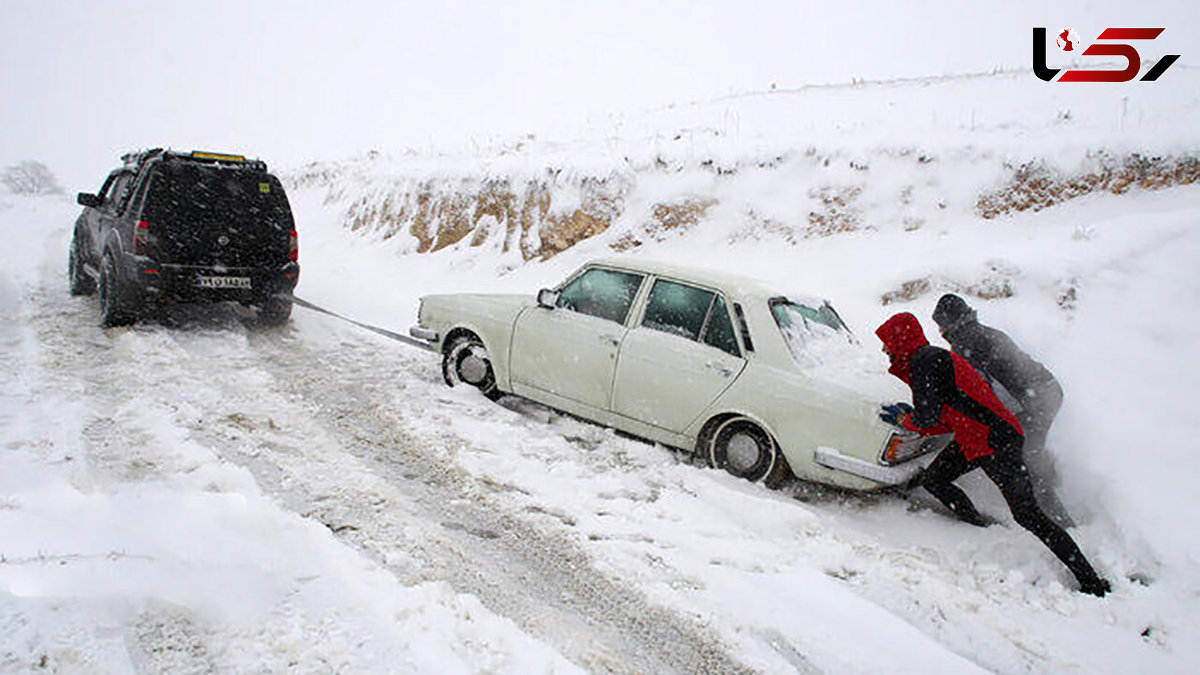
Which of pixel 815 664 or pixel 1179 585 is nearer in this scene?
pixel 815 664

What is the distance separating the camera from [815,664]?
2816 mm

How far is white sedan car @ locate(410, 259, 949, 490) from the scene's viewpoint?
419cm

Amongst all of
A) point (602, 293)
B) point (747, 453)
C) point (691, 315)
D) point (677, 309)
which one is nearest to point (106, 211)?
point (602, 293)

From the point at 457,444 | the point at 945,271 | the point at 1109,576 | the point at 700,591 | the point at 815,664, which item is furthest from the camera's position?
the point at 945,271

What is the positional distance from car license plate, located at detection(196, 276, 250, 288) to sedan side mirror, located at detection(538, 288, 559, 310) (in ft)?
13.9

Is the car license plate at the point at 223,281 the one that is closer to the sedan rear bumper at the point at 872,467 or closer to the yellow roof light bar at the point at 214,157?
the yellow roof light bar at the point at 214,157

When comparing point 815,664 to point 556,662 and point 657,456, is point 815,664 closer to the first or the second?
point 556,662

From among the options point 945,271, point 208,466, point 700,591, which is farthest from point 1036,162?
point 208,466

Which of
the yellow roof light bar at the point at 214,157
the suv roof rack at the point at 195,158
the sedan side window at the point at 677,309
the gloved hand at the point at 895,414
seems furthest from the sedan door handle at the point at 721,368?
the yellow roof light bar at the point at 214,157

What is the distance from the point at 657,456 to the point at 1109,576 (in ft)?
9.19

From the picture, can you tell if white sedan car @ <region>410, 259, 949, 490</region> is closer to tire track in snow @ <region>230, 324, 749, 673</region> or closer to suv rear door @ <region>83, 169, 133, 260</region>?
tire track in snow @ <region>230, 324, 749, 673</region>

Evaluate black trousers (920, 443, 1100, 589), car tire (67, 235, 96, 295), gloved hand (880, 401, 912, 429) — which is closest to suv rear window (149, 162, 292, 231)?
car tire (67, 235, 96, 295)

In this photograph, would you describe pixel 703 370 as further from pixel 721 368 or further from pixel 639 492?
pixel 639 492

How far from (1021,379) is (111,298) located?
8891 millimetres
